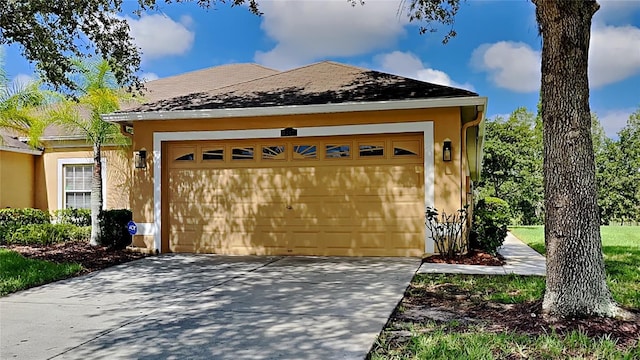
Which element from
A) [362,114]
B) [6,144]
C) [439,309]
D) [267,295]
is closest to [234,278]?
[267,295]

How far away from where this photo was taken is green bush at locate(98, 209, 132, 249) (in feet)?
33.8

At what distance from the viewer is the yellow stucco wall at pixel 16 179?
520 inches

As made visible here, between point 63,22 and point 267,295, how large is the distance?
6082 millimetres

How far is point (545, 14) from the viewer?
4750 mm

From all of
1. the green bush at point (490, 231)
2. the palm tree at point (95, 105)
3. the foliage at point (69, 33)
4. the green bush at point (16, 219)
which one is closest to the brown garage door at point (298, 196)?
the green bush at point (490, 231)

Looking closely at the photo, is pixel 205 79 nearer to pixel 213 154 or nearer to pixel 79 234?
pixel 79 234

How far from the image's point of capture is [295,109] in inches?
355

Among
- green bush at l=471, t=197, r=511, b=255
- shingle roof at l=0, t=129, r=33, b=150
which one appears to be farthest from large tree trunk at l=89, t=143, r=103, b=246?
green bush at l=471, t=197, r=511, b=255

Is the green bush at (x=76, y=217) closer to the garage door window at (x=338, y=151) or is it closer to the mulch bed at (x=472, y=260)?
the garage door window at (x=338, y=151)

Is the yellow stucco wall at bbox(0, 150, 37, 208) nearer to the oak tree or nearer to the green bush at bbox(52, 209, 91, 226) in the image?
the green bush at bbox(52, 209, 91, 226)

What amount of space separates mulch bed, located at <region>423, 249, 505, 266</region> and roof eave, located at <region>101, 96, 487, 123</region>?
2.64 m

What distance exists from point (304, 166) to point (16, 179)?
9.00 metres

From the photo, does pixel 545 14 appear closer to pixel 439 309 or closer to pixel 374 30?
pixel 439 309

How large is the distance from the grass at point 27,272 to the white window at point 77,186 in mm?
4827
